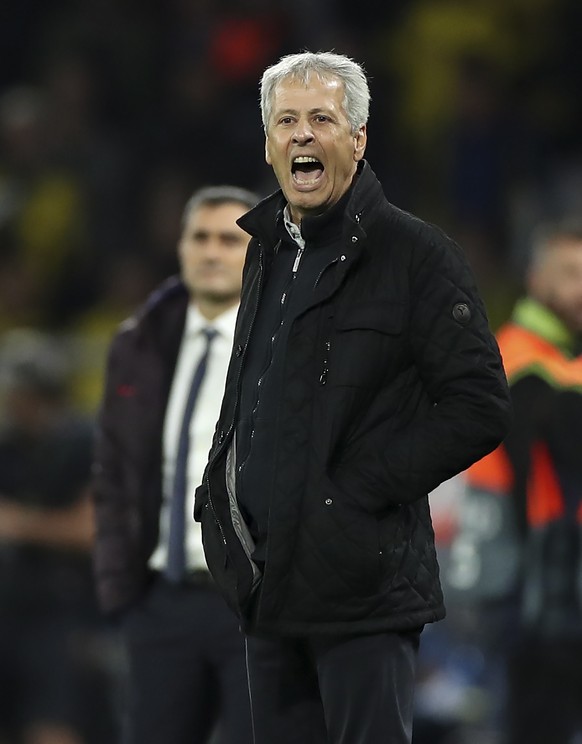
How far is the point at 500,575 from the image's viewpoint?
560cm

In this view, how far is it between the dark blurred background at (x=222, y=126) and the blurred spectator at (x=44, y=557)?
2.39 metres

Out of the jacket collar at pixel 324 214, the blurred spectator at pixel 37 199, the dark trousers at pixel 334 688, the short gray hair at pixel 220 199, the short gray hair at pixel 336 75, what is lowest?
the dark trousers at pixel 334 688

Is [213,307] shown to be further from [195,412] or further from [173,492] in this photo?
[173,492]

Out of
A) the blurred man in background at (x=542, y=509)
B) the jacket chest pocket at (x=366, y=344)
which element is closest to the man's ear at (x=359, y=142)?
the jacket chest pocket at (x=366, y=344)

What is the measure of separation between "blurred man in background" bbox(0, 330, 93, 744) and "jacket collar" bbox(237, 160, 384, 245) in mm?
3115

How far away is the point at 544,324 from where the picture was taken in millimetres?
5594

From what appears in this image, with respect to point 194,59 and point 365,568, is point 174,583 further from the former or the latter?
point 194,59

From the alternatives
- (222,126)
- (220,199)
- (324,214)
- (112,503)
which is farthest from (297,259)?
(222,126)

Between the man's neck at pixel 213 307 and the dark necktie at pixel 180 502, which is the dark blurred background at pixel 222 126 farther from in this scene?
the dark necktie at pixel 180 502

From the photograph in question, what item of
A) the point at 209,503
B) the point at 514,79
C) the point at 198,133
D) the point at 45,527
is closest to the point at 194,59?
the point at 198,133

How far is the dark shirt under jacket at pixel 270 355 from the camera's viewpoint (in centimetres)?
350

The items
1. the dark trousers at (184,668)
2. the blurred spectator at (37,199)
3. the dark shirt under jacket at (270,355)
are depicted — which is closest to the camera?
the dark shirt under jacket at (270,355)

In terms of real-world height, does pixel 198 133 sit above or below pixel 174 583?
above

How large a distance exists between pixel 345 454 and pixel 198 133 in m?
6.78
